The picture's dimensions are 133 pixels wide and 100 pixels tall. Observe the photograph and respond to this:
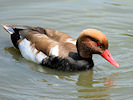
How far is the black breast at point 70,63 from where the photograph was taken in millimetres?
7664

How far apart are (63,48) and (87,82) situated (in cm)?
104

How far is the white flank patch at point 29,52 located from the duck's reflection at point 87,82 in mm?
133

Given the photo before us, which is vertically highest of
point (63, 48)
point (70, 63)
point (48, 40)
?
point (48, 40)

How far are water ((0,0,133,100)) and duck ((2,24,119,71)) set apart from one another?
0.61 ft

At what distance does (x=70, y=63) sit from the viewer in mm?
7664

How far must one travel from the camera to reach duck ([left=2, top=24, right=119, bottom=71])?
7.42m

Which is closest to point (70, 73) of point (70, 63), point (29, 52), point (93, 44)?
point (70, 63)

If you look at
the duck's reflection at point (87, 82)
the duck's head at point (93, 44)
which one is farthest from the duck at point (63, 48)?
the duck's reflection at point (87, 82)

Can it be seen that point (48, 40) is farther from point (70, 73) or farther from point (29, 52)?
point (70, 73)

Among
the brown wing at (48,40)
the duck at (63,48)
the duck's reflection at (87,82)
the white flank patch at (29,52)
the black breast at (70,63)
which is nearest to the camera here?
the duck's reflection at (87,82)

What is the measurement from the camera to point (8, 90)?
6730 mm

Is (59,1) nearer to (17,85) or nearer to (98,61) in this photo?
(98,61)

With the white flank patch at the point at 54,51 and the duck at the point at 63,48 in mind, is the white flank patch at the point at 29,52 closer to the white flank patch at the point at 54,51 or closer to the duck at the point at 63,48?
the duck at the point at 63,48

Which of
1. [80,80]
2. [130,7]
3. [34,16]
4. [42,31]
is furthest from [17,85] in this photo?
A: [130,7]
